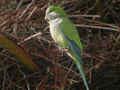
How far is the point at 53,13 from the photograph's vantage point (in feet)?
8.79

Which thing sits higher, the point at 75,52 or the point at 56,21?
the point at 56,21

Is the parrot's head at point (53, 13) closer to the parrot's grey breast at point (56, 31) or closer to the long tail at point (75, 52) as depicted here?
the parrot's grey breast at point (56, 31)

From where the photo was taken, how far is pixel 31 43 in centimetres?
287

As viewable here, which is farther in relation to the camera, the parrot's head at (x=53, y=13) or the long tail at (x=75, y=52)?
the parrot's head at (x=53, y=13)

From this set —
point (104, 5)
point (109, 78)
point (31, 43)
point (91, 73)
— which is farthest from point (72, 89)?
point (104, 5)

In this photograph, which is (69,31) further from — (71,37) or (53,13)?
(53,13)

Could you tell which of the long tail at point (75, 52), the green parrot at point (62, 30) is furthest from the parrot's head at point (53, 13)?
the long tail at point (75, 52)

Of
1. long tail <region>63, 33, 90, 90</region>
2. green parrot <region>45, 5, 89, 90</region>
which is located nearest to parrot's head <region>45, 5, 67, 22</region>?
green parrot <region>45, 5, 89, 90</region>

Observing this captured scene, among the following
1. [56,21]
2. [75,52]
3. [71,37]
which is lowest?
[75,52]

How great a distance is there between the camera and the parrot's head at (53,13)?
2643mm

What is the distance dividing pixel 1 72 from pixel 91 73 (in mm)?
1089

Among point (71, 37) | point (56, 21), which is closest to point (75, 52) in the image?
point (71, 37)

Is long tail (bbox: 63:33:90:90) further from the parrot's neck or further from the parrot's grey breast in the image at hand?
the parrot's neck

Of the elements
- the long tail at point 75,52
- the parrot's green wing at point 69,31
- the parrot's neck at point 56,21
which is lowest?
the long tail at point 75,52
